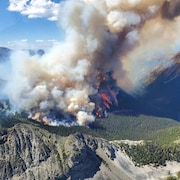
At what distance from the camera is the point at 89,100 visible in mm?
118062

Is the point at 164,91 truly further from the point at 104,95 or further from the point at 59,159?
the point at 59,159

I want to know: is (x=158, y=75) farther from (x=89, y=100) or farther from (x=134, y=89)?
(x=89, y=100)

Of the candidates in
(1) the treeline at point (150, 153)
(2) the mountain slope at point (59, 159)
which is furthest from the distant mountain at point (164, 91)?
(2) the mountain slope at point (59, 159)

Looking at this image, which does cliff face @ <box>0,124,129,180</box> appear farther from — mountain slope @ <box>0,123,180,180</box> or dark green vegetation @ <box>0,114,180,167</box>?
dark green vegetation @ <box>0,114,180,167</box>

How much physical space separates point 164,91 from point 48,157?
3935 inches

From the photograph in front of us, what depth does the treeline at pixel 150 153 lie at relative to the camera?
101 metres

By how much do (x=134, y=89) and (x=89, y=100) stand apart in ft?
168

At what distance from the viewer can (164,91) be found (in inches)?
7042

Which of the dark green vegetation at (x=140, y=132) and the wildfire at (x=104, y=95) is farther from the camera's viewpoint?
the wildfire at (x=104, y=95)

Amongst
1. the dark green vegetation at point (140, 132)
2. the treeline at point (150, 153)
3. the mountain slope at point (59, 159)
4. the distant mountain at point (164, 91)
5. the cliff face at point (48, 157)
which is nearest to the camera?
the cliff face at point (48, 157)

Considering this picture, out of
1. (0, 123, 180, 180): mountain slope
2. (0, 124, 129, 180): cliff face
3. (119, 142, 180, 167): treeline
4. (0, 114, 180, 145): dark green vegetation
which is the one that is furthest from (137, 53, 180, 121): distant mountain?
(0, 124, 129, 180): cliff face

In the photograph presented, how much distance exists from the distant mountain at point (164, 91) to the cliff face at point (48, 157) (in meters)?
64.4

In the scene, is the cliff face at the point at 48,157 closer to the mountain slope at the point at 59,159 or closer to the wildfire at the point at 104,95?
the mountain slope at the point at 59,159

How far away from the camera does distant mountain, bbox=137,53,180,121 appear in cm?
16025
